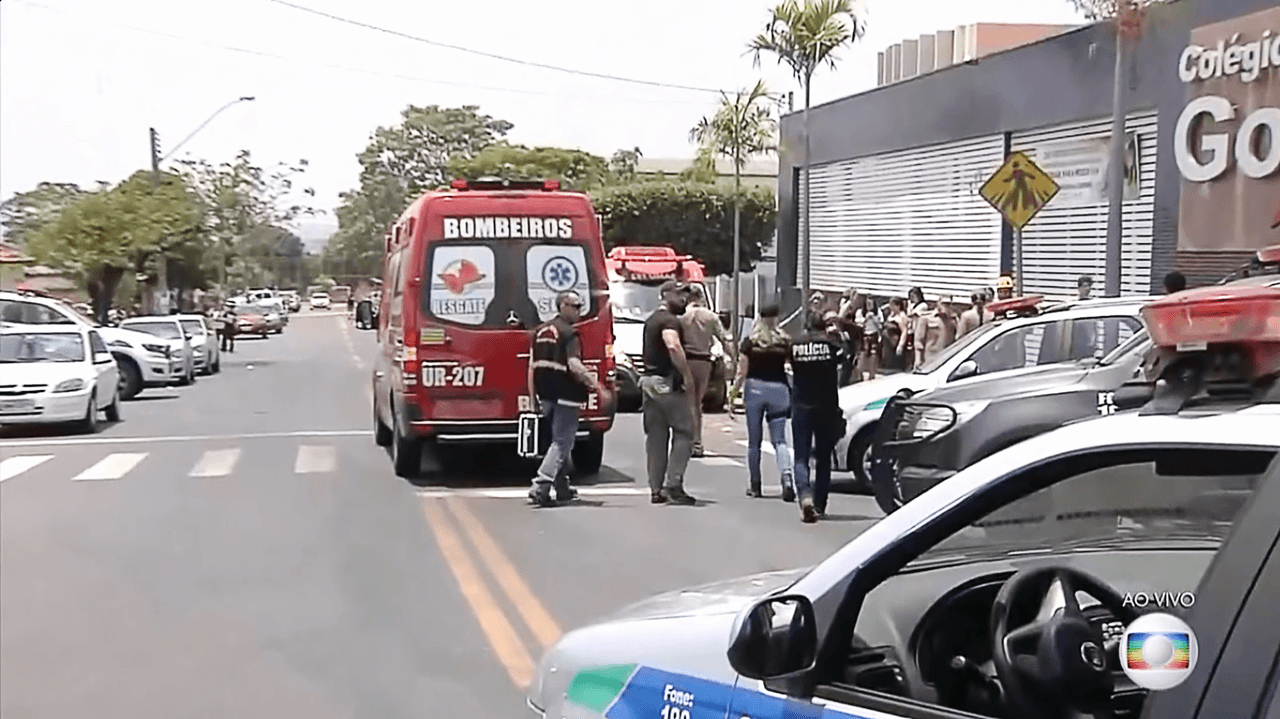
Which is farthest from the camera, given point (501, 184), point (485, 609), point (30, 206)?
point (30, 206)

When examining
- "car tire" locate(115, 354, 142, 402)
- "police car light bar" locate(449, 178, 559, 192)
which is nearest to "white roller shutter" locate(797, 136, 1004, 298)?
"police car light bar" locate(449, 178, 559, 192)

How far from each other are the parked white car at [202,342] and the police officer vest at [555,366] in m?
22.6

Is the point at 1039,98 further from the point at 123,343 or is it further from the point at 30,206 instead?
the point at 30,206

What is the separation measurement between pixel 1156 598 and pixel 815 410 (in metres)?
8.14

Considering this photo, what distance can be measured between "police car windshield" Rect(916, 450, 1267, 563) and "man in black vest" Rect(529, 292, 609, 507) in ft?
29.4

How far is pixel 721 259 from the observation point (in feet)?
178

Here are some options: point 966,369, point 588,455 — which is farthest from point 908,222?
point 966,369

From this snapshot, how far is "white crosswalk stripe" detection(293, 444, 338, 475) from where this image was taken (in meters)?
16.0

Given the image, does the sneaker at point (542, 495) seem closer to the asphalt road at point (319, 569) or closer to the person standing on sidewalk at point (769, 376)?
the asphalt road at point (319, 569)

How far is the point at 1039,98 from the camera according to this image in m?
24.0

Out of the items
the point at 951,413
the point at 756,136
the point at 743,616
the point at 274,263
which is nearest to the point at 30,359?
the point at 951,413

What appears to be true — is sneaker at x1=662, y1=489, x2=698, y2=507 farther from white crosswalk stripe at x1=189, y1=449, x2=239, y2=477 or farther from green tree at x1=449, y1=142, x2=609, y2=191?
green tree at x1=449, y1=142, x2=609, y2=191

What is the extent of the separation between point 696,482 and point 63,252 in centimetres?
3145

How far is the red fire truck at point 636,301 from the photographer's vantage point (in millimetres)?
23703
